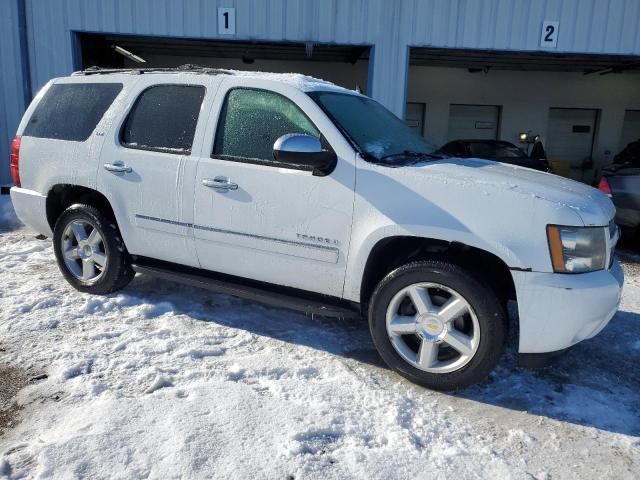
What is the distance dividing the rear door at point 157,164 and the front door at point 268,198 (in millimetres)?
140

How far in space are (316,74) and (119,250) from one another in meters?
11.5

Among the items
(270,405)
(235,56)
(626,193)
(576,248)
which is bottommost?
(270,405)

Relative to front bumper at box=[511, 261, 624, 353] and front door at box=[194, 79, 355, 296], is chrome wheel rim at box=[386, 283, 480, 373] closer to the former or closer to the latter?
front bumper at box=[511, 261, 624, 353]

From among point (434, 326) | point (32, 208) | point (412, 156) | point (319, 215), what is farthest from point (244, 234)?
point (32, 208)

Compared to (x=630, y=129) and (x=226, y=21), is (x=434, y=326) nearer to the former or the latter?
(x=226, y=21)

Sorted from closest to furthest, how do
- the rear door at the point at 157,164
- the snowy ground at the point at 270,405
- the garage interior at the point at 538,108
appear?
the snowy ground at the point at 270,405 → the rear door at the point at 157,164 → the garage interior at the point at 538,108

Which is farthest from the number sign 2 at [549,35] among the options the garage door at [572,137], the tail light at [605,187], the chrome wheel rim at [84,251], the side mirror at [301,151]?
the chrome wheel rim at [84,251]

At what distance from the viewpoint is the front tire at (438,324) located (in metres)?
2.89

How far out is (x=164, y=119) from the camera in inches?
154

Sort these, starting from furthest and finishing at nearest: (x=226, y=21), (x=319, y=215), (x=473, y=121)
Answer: (x=473, y=121) → (x=226, y=21) → (x=319, y=215)

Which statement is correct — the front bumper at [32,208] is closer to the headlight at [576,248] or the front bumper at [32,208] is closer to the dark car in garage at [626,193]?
the headlight at [576,248]

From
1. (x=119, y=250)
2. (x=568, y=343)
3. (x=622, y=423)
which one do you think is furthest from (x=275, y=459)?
(x=119, y=250)

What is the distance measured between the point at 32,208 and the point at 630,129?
16.7 m

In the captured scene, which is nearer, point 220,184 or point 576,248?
point 576,248
